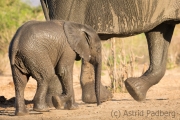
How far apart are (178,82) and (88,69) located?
12.0 feet

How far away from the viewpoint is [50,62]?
7.25 metres

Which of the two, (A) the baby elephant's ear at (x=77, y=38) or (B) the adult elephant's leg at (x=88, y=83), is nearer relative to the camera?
(A) the baby elephant's ear at (x=77, y=38)

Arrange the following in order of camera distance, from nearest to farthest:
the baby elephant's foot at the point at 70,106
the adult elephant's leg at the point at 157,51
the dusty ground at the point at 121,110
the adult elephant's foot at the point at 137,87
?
the dusty ground at the point at 121,110
the baby elephant's foot at the point at 70,106
the adult elephant's foot at the point at 137,87
the adult elephant's leg at the point at 157,51

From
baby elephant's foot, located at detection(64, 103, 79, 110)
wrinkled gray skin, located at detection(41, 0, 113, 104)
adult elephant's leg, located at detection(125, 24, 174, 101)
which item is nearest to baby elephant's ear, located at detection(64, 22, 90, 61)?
baby elephant's foot, located at detection(64, 103, 79, 110)

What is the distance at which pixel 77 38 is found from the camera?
751 cm

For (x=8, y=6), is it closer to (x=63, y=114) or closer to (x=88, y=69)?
(x=88, y=69)

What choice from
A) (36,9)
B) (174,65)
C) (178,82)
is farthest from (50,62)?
(36,9)

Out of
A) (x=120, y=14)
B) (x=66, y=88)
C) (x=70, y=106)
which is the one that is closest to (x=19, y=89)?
(x=66, y=88)

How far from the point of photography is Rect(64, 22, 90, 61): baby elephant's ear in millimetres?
7438

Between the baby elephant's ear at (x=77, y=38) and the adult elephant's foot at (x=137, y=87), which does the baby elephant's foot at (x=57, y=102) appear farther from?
the adult elephant's foot at (x=137, y=87)

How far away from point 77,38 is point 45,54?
1.55 ft

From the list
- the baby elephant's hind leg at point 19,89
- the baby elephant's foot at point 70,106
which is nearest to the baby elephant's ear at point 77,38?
the baby elephant's foot at point 70,106

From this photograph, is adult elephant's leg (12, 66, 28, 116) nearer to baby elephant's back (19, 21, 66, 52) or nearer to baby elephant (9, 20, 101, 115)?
baby elephant (9, 20, 101, 115)

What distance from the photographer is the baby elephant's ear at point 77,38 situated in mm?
7438
